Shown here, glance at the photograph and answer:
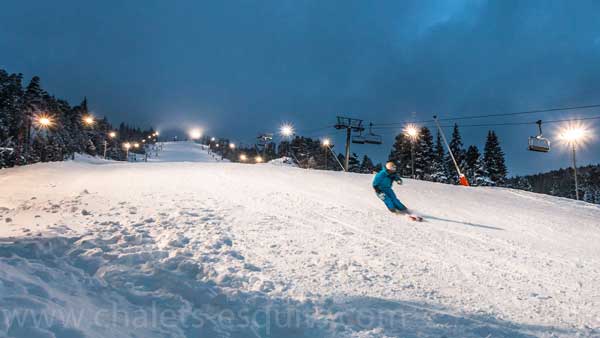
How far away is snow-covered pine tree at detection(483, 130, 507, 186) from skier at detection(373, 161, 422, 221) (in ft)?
165

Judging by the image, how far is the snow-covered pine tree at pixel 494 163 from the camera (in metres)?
53.5

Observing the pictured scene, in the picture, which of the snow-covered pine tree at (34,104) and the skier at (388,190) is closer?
the skier at (388,190)

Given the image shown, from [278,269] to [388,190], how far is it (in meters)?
6.16

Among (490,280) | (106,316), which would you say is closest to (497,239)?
(490,280)

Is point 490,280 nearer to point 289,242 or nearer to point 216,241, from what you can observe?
point 289,242

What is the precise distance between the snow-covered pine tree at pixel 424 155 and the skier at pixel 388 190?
46.3 metres

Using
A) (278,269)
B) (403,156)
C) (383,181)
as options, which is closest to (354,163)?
(403,156)

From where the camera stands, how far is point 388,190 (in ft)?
35.0

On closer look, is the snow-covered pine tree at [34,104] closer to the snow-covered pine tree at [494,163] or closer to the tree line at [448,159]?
the tree line at [448,159]

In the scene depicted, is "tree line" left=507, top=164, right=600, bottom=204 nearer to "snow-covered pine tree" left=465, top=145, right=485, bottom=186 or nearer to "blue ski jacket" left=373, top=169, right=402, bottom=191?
"snow-covered pine tree" left=465, top=145, right=485, bottom=186

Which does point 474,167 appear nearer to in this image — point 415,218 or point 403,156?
point 403,156

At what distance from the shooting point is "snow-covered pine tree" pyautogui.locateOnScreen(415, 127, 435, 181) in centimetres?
5447

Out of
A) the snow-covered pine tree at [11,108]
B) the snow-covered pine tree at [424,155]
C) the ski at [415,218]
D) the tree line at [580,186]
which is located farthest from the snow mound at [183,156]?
the ski at [415,218]

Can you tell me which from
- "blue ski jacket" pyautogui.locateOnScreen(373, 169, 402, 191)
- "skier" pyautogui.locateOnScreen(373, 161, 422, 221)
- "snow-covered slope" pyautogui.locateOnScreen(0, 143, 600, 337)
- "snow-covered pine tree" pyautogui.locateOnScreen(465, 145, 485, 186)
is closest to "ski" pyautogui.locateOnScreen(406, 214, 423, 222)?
"snow-covered slope" pyautogui.locateOnScreen(0, 143, 600, 337)
